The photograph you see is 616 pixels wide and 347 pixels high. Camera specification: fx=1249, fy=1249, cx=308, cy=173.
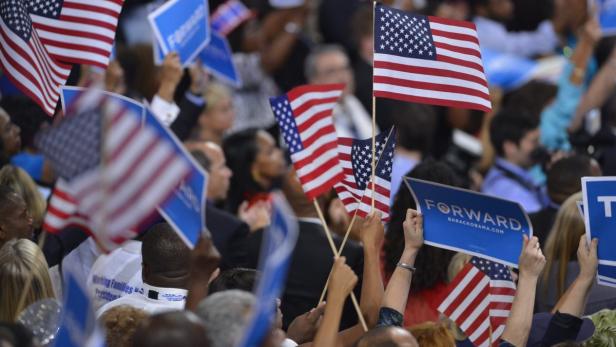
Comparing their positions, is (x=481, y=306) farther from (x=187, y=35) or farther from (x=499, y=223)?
(x=187, y=35)

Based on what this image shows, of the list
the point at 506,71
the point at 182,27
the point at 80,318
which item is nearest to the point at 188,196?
the point at 80,318

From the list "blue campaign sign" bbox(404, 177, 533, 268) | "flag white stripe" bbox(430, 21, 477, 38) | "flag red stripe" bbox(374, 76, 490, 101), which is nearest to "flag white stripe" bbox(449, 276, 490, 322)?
"blue campaign sign" bbox(404, 177, 533, 268)

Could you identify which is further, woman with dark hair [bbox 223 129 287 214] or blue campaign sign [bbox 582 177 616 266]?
woman with dark hair [bbox 223 129 287 214]

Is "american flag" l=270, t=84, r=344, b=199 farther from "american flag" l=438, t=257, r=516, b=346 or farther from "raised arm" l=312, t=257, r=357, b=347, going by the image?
"raised arm" l=312, t=257, r=357, b=347

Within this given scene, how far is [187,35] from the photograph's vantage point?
346 inches

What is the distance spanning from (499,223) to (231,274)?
4.53 feet

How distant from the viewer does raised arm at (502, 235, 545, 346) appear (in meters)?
5.93

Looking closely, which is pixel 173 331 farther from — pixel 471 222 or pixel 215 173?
pixel 215 173

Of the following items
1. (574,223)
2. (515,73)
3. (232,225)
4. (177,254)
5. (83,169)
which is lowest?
(515,73)

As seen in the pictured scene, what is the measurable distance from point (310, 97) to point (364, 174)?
575mm

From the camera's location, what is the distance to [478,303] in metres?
6.61

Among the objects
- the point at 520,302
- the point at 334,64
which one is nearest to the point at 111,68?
the point at 334,64

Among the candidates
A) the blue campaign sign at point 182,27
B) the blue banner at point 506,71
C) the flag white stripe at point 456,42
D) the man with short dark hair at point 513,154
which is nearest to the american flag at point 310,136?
the flag white stripe at point 456,42

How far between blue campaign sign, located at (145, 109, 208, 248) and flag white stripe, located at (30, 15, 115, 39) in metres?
2.46
